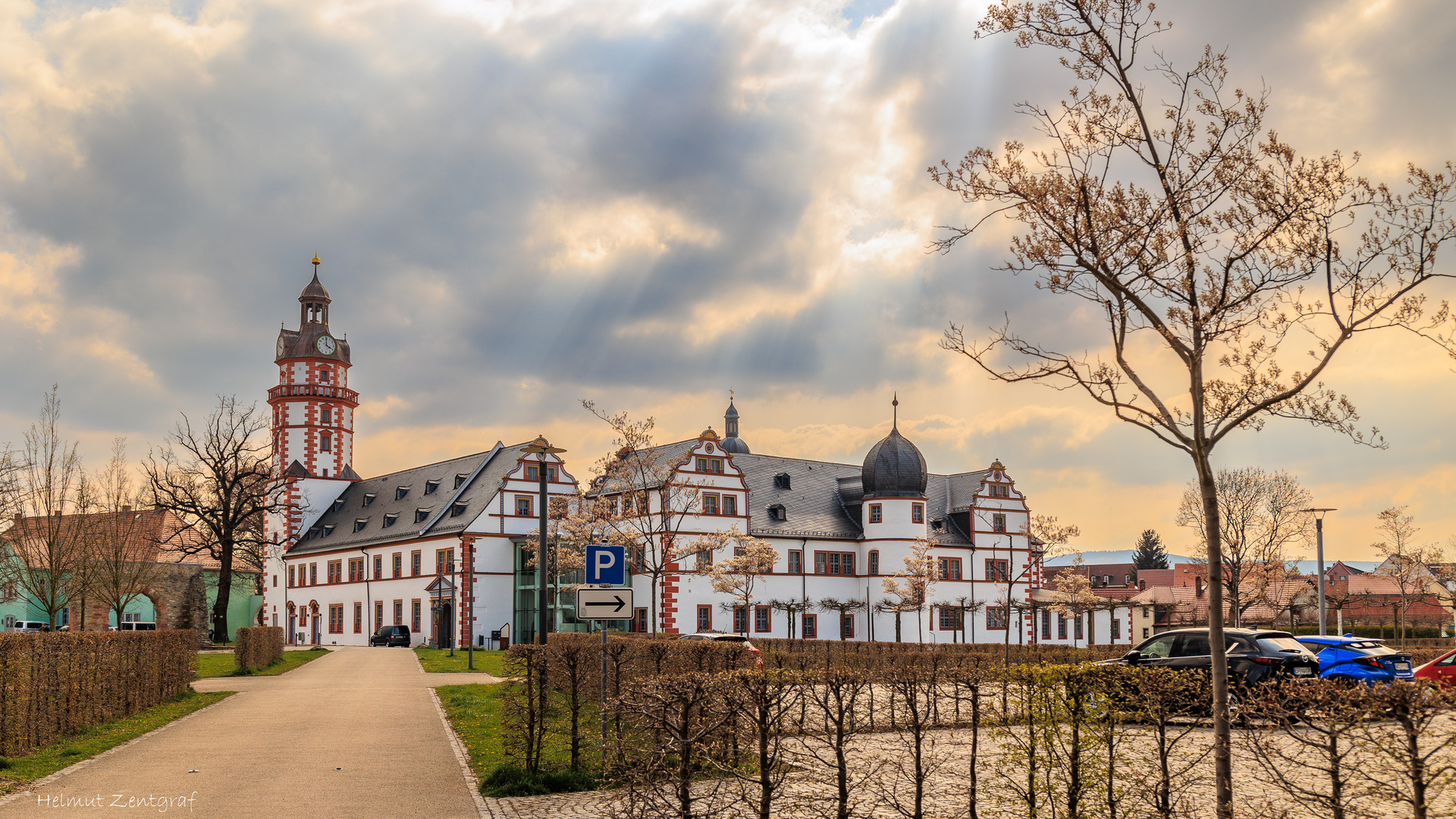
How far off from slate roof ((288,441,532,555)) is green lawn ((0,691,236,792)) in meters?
40.9

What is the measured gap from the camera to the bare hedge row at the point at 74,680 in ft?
49.5

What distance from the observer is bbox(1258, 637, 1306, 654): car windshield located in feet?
65.6

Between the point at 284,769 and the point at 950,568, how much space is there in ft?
182

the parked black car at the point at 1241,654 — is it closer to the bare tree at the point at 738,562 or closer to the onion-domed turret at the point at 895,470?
the bare tree at the point at 738,562

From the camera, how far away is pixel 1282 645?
67.1 feet

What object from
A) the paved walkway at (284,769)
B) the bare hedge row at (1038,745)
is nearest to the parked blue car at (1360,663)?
the bare hedge row at (1038,745)

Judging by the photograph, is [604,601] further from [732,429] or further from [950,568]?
[732,429]

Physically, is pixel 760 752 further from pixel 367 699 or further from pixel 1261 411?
pixel 367 699

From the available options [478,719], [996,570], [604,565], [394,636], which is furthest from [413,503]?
[604,565]

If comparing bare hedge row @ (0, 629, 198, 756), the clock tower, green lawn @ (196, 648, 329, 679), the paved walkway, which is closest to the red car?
the paved walkway

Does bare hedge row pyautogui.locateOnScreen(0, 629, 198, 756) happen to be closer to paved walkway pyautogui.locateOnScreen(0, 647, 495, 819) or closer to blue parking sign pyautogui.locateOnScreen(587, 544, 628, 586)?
paved walkway pyautogui.locateOnScreen(0, 647, 495, 819)

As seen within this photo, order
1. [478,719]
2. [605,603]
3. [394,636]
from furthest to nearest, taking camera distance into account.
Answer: [394,636]
[478,719]
[605,603]

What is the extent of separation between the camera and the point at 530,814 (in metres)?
11.3

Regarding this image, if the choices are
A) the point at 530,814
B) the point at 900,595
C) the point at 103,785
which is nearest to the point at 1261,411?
the point at 530,814
